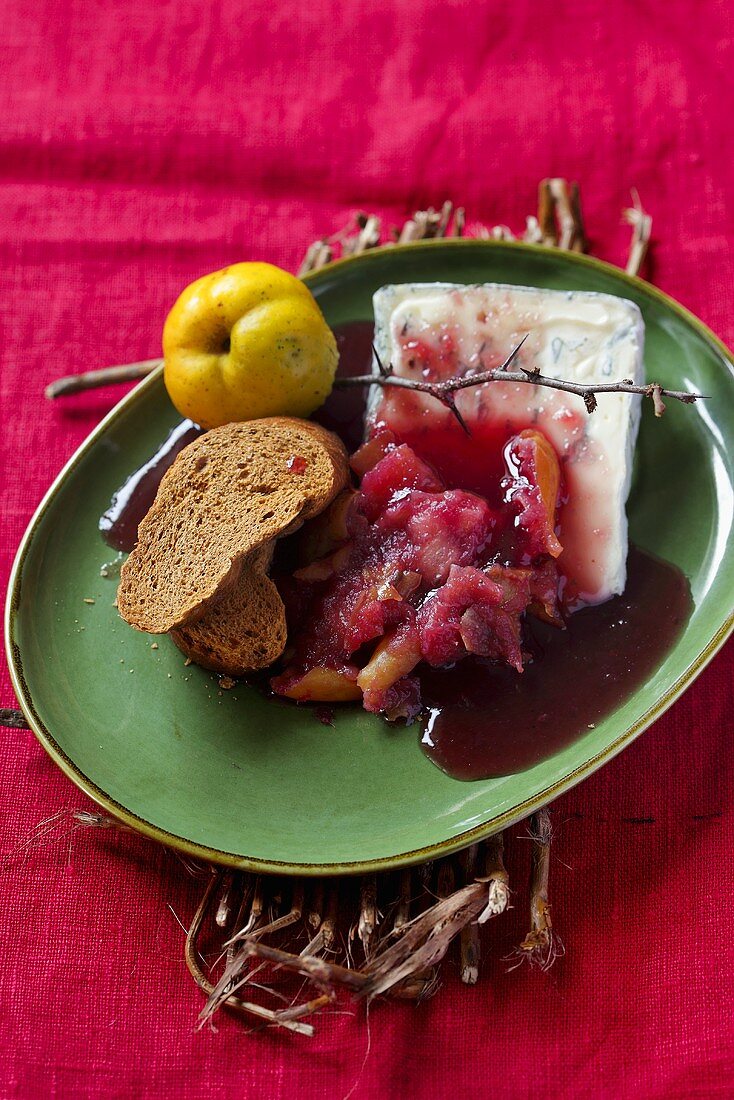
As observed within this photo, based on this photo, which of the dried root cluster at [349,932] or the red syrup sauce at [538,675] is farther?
the red syrup sauce at [538,675]

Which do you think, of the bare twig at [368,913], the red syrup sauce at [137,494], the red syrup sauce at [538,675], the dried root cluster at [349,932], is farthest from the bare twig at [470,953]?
the red syrup sauce at [137,494]

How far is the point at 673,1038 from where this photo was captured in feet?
8.55

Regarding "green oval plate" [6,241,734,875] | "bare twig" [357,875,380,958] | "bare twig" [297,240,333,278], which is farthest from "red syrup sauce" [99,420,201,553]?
"bare twig" [357,875,380,958]

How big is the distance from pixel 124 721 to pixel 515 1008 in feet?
4.23

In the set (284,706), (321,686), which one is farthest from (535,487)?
(284,706)

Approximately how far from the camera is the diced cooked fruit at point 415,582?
2801 millimetres

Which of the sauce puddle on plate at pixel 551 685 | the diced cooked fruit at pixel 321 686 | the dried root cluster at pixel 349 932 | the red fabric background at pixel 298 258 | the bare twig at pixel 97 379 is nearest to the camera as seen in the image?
the dried root cluster at pixel 349 932

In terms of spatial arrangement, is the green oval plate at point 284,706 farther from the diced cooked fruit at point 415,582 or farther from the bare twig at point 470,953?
the bare twig at point 470,953

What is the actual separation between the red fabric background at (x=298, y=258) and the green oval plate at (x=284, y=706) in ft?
0.83

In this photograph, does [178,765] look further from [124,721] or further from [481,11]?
[481,11]

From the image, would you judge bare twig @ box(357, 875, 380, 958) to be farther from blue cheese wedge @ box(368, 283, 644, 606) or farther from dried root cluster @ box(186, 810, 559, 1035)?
blue cheese wedge @ box(368, 283, 644, 606)

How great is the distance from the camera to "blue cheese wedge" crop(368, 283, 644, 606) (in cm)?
299

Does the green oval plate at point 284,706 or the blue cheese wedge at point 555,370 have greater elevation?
the blue cheese wedge at point 555,370

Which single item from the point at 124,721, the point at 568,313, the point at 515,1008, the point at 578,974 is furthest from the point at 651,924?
the point at 568,313
